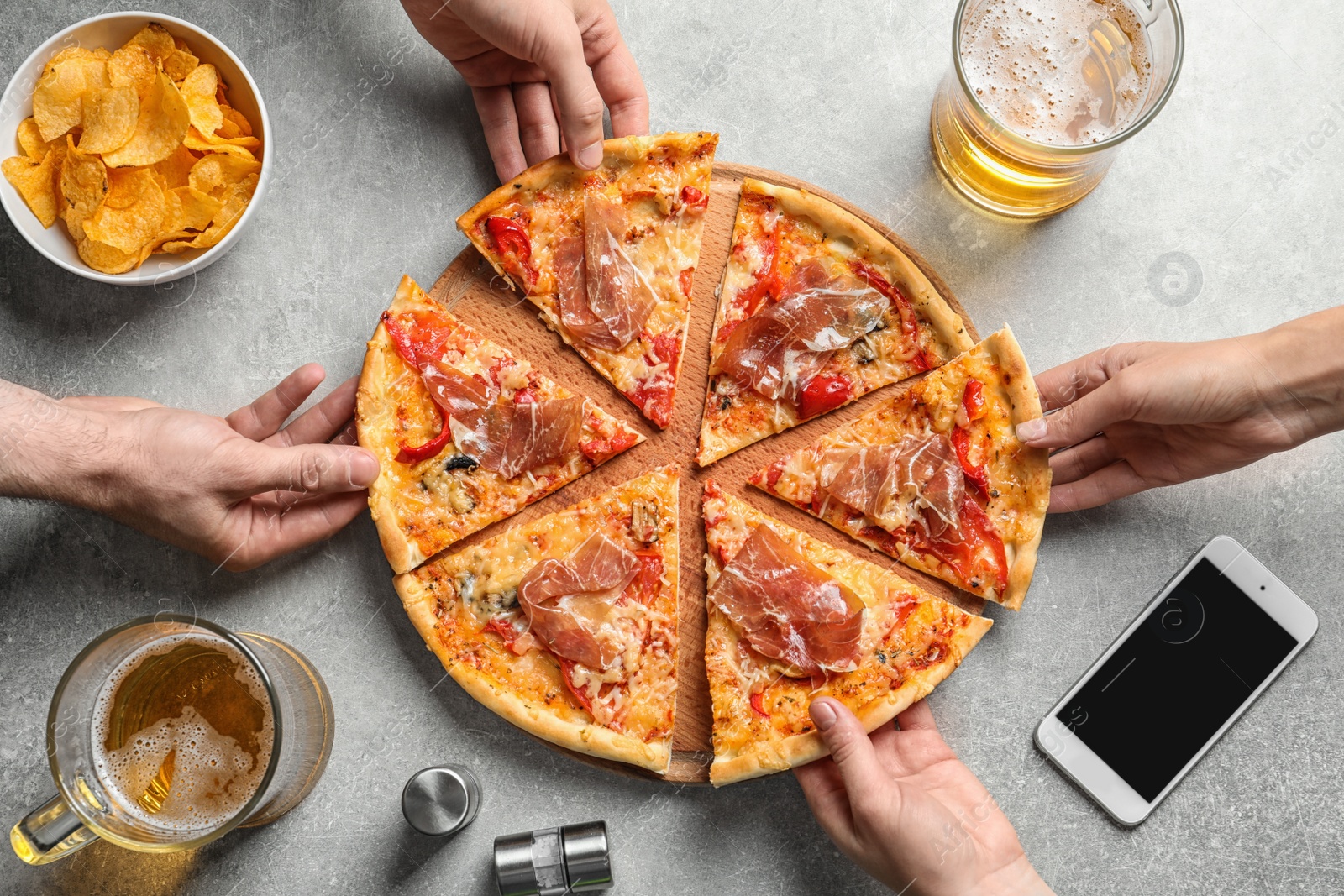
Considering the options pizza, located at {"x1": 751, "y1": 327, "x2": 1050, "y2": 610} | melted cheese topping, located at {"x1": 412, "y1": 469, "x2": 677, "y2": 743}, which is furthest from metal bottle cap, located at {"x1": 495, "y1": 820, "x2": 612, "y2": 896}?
pizza, located at {"x1": 751, "y1": 327, "x2": 1050, "y2": 610}

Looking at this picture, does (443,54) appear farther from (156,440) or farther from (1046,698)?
(1046,698)

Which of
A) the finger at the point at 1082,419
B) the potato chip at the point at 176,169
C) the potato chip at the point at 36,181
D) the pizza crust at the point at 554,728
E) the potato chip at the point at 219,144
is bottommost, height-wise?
the pizza crust at the point at 554,728

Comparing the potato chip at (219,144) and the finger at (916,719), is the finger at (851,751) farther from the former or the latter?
the potato chip at (219,144)

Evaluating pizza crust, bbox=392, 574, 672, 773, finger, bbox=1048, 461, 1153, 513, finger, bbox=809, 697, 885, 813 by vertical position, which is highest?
finger, bbox=1048, 461, 1153, 513

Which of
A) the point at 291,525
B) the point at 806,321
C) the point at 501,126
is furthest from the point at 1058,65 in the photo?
the point at 291,525

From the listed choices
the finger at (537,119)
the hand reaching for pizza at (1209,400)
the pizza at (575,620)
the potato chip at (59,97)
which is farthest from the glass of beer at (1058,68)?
the potato chip at (59,97)

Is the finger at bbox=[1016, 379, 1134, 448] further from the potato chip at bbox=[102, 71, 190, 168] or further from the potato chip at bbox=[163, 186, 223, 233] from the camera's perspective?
the potato chip at bbox=[102, 71, 190, 168]
